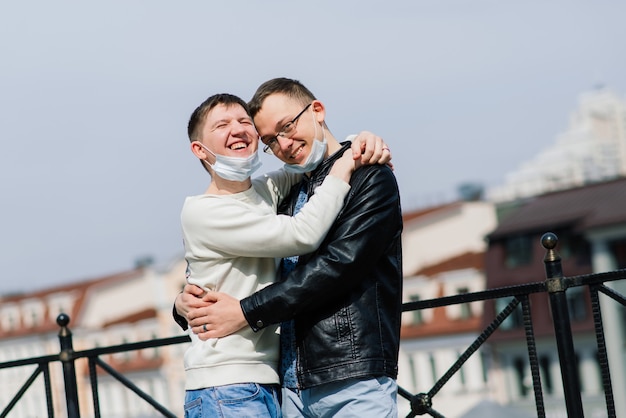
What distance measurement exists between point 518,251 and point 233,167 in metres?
58.7

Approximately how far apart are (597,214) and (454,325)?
11.7 m

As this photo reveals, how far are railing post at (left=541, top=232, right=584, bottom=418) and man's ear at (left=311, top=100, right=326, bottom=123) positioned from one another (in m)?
1.29

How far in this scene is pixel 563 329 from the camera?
4.99 meters

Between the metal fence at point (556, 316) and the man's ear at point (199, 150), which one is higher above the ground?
the man's ear at point (199, 150)

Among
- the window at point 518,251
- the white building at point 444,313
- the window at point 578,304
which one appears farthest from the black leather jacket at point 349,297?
the white building at point 444,313

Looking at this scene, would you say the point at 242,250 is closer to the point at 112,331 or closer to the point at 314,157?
the point at 314,157

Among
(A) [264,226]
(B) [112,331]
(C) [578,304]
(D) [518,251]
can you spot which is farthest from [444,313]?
(A) [264,226]

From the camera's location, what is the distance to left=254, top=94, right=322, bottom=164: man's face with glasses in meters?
4.09

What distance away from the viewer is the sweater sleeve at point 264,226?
12.8 ft

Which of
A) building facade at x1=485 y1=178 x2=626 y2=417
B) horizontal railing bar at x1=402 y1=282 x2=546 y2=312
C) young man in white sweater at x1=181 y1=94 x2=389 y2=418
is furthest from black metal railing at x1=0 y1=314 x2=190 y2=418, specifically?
building facade at x1=485 y1=178 x2=626 y2=417

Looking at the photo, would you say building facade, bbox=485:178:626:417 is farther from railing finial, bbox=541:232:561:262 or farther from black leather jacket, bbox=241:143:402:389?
black leather jacket, bbox=241:143:402:389

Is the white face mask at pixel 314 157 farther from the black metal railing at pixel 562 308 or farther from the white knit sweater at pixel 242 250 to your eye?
the black metal railing at pixel 562 308

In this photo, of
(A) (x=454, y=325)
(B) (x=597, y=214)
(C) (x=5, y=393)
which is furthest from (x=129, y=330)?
(B) (x=597, y=214)

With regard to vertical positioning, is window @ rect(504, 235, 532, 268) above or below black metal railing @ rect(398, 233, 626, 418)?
above
